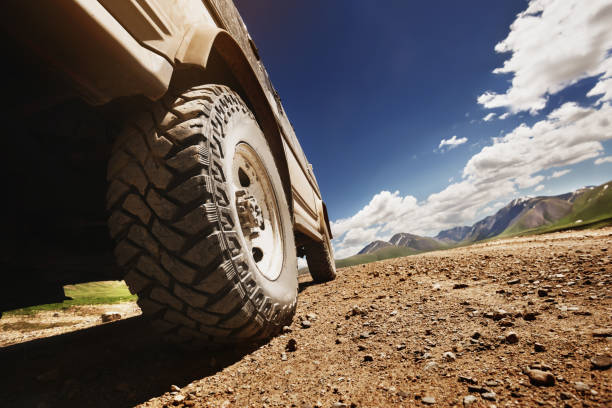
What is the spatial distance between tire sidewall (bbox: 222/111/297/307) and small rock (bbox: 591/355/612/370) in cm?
131

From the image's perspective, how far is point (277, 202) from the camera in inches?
84.0

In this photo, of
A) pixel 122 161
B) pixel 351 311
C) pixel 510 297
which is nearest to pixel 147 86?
pixel 122 161

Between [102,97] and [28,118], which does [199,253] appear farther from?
[28,118]

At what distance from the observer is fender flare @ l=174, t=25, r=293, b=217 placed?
1210mm

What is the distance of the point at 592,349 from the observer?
36.3 inches

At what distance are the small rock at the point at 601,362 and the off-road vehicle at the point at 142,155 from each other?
130cm

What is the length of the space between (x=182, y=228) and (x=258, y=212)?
0.75 meters

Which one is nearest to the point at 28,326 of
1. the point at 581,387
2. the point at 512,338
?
the point at 512,338

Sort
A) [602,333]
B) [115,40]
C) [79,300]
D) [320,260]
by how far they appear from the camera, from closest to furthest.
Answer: [115,40] < [602,333] < [320,260] < [79,300]

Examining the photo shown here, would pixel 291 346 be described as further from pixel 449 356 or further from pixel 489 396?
pixel 489 396

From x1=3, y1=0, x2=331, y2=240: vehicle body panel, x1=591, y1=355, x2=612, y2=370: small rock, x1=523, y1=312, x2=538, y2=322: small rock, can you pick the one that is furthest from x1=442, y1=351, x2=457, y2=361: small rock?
x1=3, y1=0, x2=331, y2=240: vehicle body panel

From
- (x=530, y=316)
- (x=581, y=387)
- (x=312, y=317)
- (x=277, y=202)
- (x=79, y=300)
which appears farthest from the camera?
(x=79, y=300)

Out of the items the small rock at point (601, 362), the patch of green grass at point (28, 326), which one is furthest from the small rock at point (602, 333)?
the patch of green grass at point (28, 326)

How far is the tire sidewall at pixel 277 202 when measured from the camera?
1316 mm
